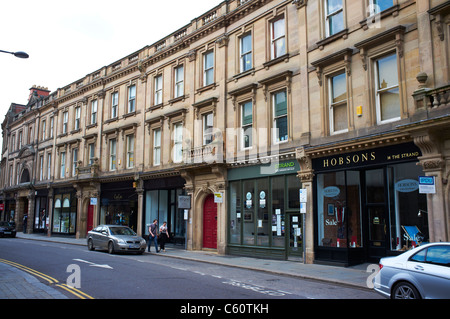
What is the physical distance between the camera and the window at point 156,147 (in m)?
26.6

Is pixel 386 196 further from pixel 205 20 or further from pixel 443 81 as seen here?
pixel 205 20

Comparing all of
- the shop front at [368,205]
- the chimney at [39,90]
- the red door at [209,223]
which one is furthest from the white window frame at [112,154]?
the chimney at [39,90]

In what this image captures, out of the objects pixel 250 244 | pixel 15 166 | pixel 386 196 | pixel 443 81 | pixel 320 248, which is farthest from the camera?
pixel 15 166

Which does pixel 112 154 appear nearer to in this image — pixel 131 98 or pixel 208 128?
pixel 131 98

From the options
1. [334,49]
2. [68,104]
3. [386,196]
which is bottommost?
[386,196]

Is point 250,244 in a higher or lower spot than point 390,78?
lower

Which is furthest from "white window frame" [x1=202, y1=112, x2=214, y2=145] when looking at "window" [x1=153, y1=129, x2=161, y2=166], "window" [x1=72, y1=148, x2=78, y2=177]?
"window" [x1=72, y1=148, x2=78, y2=177]

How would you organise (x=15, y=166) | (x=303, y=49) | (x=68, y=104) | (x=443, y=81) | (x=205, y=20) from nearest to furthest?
(x=443, y=81) < (x=303, y=49) < (x=205, y=20) < (x=68, y=104) < (x=15, y=166)

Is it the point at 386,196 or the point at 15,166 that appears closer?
the point at 386,196

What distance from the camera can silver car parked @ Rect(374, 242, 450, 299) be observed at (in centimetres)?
730

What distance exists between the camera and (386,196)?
572 inches

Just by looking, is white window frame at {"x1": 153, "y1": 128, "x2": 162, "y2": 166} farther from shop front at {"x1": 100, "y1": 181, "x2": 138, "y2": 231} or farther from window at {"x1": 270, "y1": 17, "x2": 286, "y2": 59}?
window at {"x1": 270, "y1": 17, "x2": 286, "y2": 59}
